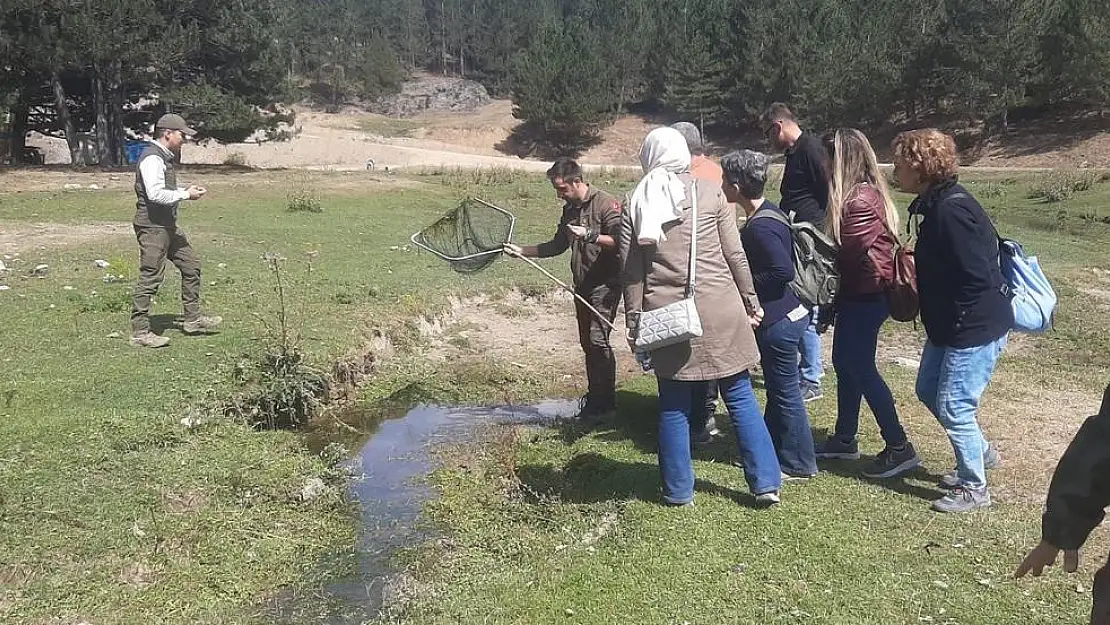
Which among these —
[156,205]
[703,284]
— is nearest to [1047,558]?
[703,284]

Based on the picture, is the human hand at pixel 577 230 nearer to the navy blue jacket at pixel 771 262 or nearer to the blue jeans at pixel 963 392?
the navy blue jacket at pixel 771 262

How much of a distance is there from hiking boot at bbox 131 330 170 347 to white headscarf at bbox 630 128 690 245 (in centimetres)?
541

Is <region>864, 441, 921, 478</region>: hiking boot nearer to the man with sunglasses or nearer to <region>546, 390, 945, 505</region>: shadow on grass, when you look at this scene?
<region>546, 390, 945, 505</region>: shadow on grass

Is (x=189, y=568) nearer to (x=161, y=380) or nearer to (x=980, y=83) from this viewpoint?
(x=161, y=380)

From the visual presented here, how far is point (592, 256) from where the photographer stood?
22.0 ft

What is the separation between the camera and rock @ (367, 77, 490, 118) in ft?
296

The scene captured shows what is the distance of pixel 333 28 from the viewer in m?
99.9

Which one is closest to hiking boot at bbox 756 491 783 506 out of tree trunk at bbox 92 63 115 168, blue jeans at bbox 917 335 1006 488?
blue jeans at bbox 917 335 1006 488

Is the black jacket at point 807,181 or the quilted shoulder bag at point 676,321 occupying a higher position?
the black jacket at point 807,181

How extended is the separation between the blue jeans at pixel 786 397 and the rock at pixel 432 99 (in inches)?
3421

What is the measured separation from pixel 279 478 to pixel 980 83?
4580 cm

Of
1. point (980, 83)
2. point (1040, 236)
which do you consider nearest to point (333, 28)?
point (980, 83)

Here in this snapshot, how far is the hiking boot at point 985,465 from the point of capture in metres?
5.13

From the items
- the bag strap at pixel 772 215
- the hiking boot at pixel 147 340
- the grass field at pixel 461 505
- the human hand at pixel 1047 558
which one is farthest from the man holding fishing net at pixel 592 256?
the human hand at pixel 1047 558
